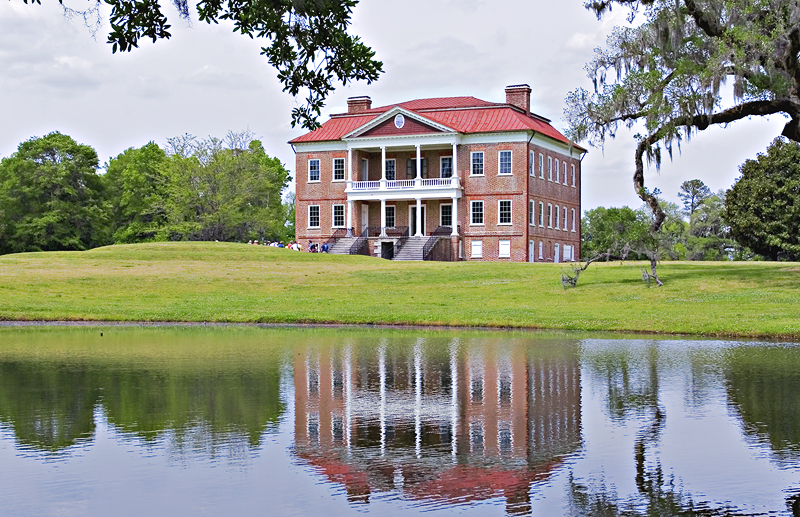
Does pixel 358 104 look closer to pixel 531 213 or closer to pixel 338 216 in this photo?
pixel 338 216

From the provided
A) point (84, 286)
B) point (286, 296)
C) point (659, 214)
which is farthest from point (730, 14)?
point (84, 286)

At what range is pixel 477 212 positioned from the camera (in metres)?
62.6

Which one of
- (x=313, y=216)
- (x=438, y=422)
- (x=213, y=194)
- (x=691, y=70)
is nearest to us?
(x=438, y=422)

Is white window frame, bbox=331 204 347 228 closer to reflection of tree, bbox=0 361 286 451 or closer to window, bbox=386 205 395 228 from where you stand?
window, bbox=386 205 395 228

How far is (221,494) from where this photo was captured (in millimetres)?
8312

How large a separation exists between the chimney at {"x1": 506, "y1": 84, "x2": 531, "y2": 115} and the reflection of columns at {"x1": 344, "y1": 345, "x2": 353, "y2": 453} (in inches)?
1915

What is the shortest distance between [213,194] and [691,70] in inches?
2051

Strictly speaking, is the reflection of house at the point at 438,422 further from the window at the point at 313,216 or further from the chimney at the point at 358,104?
the chimney at the point at 358,104

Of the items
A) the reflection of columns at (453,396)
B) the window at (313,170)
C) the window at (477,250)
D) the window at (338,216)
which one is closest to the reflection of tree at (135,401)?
the reflection of columns at (453,396)

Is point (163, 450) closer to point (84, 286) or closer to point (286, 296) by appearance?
point (286, 296)

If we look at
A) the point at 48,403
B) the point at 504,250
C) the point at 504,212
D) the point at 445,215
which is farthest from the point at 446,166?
the point at 48,403

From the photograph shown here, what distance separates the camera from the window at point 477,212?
6247 cm

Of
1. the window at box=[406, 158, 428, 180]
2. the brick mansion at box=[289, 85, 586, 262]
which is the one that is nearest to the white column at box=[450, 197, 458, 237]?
the brick mansion at box=[289, 85, 586, 262]

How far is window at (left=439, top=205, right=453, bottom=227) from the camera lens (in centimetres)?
6384
